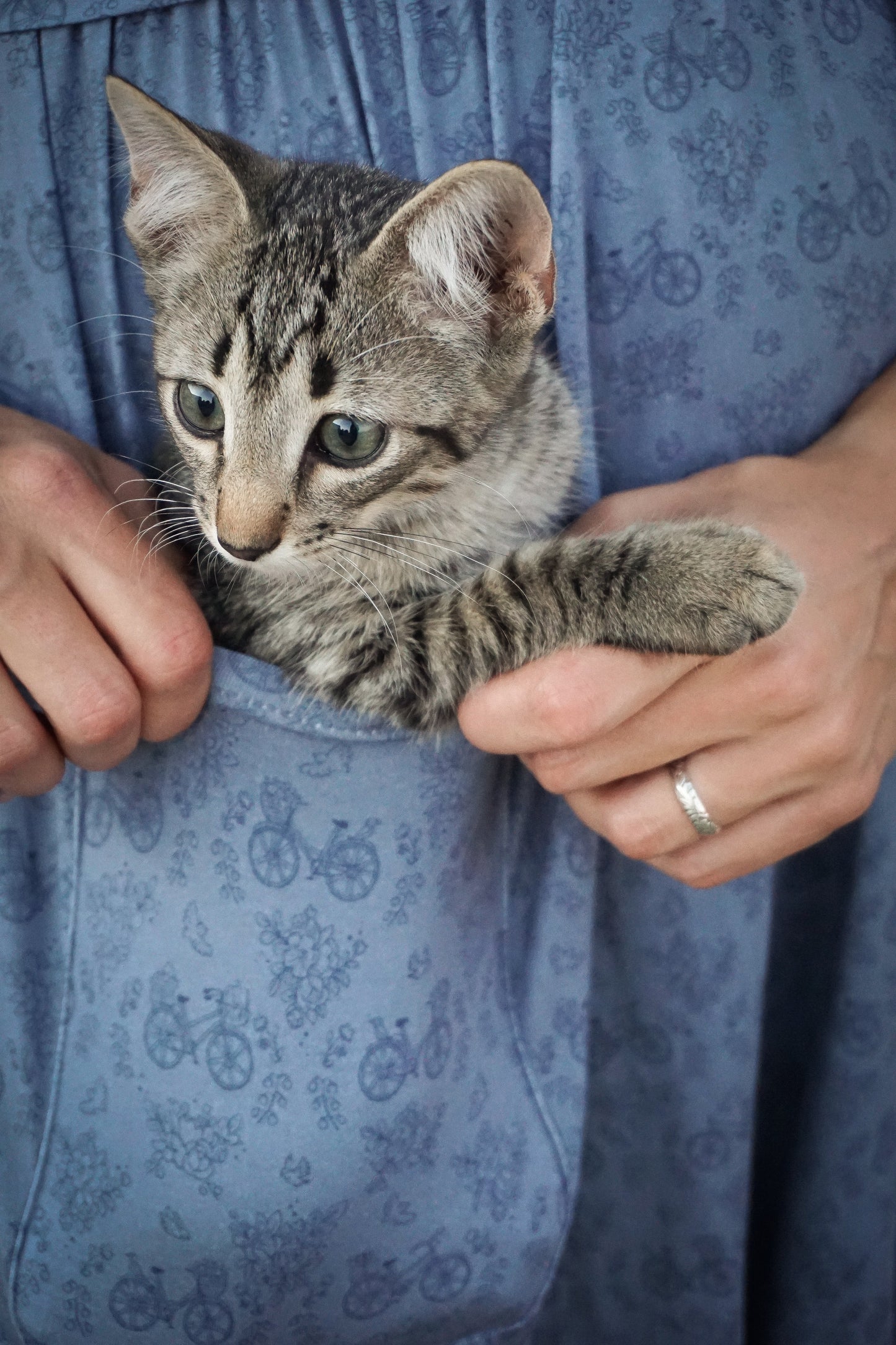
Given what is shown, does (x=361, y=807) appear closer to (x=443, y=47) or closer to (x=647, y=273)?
(x=647, y=273)

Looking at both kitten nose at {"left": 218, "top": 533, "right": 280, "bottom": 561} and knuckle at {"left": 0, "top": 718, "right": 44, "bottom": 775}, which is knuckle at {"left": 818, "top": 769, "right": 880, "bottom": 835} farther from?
knuckle at {"left": 0, "top": 718, "right": 44, "bottom": 775}

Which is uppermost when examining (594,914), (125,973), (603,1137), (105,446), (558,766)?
(105,446)

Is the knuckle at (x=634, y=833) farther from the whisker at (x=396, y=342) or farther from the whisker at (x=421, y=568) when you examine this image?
the whisker at (x=396, y=342)

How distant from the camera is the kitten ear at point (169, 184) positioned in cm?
68

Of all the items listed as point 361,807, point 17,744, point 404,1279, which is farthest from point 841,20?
point 404,1279

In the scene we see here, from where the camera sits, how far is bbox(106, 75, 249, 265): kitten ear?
682 millimetres

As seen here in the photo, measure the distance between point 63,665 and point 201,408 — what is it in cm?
27

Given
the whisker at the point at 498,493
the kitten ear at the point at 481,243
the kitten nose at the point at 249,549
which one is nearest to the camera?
the kitten ear at the point at 481,243

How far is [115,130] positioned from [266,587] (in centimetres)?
41

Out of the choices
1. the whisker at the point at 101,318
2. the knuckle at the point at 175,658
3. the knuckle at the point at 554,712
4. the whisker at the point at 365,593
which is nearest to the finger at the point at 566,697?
the knuckle at the point at 554,712

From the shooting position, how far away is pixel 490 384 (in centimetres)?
84

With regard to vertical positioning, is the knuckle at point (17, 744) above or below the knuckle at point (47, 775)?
above

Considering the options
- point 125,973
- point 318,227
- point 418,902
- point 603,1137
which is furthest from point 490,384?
point 603,1137

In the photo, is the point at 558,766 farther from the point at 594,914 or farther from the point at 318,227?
the point at 318,227
